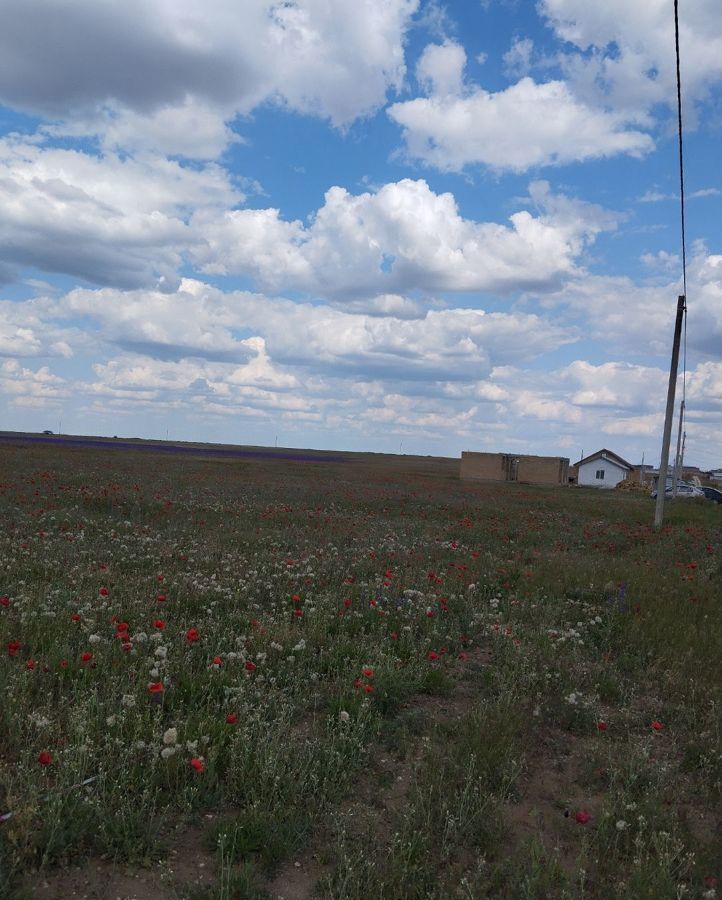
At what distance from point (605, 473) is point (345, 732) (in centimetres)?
9276

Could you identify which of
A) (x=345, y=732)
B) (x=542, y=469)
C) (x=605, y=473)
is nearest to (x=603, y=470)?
(x=605, y=473)

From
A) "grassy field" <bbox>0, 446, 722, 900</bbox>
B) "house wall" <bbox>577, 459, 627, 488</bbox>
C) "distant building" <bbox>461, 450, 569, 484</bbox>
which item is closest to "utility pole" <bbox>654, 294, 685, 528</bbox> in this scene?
"grassy field" <bbox>0, 446, 722, 900</bbox>

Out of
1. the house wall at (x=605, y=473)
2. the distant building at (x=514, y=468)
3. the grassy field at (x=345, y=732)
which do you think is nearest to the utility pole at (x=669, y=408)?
the grassy field at (x=345, y=732)

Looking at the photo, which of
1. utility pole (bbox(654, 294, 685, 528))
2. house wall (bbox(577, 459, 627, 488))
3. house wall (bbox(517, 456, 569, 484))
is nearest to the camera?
utility pole (bbox(654, 294, 685, 528))

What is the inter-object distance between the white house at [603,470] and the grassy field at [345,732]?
84.1 meters

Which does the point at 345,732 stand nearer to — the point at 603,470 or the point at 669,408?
the point at 669,408

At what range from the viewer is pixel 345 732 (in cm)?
546

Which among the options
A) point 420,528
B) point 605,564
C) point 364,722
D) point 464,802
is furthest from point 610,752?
point 420,528

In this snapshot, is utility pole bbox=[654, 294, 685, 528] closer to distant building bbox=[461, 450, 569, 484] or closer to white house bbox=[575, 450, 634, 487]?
distant building bbox=[461, 450, 569, 484]

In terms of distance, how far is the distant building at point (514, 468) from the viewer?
84625 millimetres

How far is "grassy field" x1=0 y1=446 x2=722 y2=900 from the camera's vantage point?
13.3 ft

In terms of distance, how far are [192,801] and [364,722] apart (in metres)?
1.63

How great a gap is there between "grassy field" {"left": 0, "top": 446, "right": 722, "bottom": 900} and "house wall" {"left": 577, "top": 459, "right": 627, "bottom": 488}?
83.7 metres

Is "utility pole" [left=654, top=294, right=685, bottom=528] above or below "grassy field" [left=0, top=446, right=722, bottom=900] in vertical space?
above
